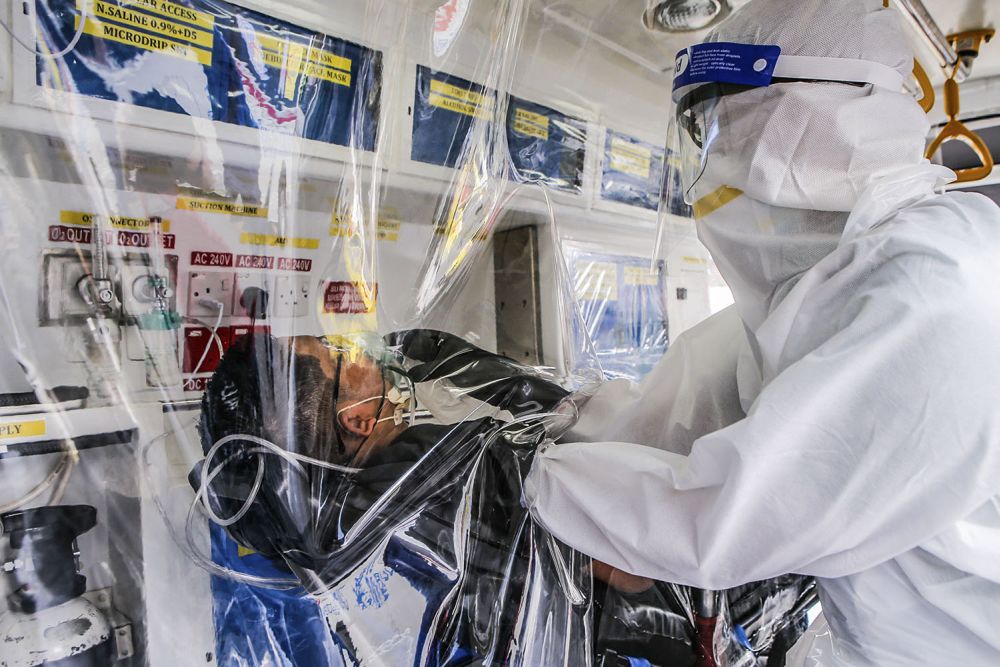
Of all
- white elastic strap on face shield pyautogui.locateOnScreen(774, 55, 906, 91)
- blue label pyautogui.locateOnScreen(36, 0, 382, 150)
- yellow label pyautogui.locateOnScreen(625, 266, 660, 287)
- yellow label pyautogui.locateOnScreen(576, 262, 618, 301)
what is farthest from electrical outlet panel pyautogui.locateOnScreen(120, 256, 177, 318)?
yellow label pyautogui.locateOnScreen(625, 266, 660, 287)

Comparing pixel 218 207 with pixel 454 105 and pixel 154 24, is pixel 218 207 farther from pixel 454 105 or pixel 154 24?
pixel 454 105

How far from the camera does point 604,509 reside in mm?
738

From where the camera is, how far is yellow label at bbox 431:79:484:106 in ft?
3.94

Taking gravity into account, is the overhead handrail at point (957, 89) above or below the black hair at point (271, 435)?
above

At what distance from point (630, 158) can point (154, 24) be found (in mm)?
1301

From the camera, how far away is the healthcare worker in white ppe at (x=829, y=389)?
614 millimetres

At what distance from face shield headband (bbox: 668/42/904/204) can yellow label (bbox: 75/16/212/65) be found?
2.56 ft

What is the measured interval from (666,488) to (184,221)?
88 centimetres

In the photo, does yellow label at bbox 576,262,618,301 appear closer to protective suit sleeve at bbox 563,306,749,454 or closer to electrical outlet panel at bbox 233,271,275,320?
protective suit sleeve at bbox 563,306,749,454

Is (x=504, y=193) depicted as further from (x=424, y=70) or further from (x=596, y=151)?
(x=596, y=151)

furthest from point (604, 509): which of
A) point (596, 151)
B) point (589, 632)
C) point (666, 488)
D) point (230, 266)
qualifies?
point (596, 151)

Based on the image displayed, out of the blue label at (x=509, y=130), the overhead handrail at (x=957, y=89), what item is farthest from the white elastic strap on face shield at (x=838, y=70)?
the overhead handrail at (x=957, y=89)

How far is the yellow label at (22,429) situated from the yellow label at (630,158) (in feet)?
4.85

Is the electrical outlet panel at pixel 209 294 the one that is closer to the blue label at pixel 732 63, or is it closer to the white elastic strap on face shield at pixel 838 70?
the blue label at pixel 732 63
